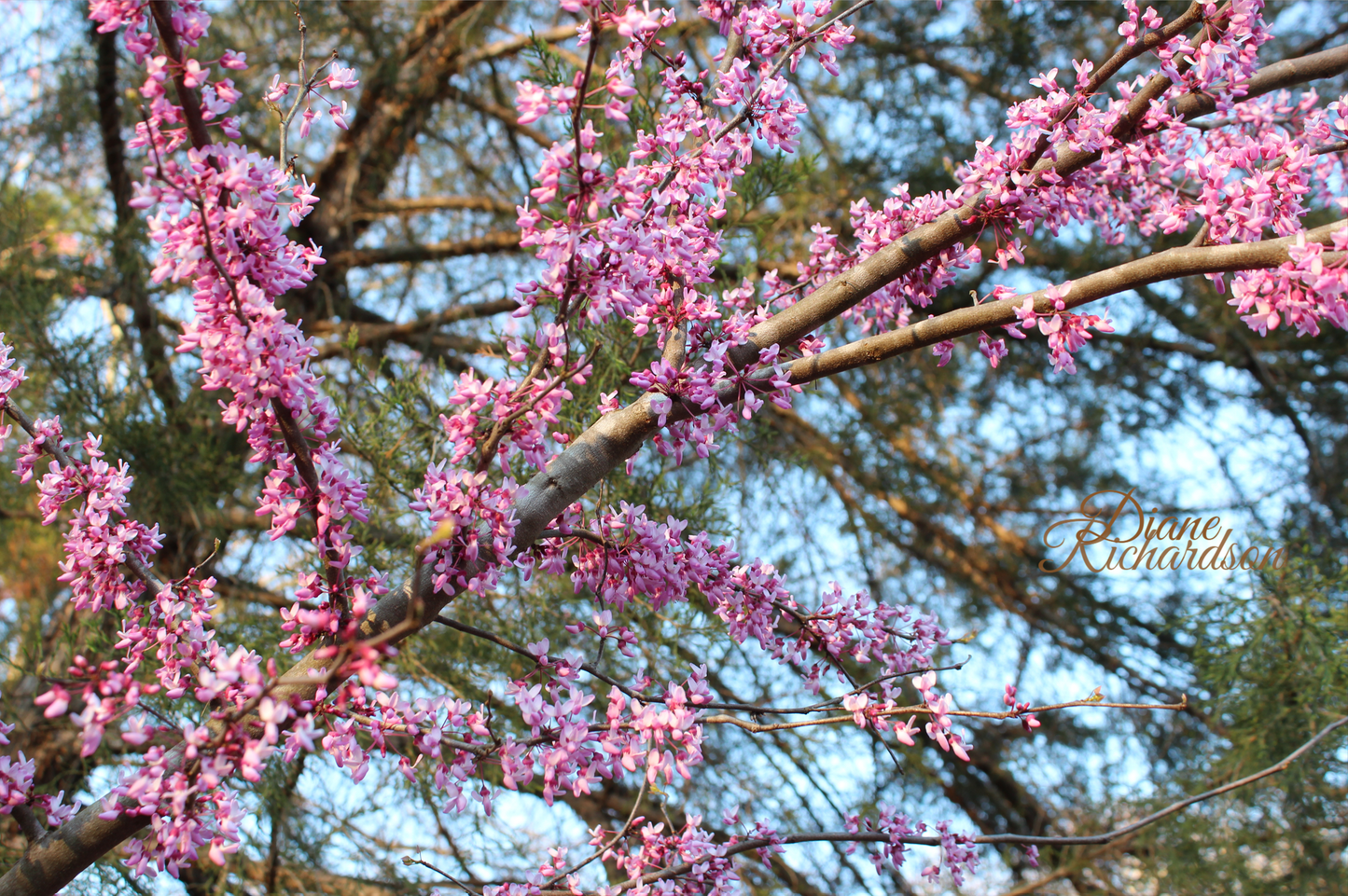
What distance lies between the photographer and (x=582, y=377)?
6.39 ft

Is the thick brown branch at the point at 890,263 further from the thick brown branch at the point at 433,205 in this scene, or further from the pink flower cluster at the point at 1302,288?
the thick brown branch at the point at 433,205

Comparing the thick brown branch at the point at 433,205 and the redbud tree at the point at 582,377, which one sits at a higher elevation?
the thick brown branch at the point at 433,205

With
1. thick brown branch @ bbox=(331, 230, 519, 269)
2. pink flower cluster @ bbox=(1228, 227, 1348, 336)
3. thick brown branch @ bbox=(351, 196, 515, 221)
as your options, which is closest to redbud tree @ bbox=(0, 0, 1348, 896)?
pink flower cluster @ bbox=(1228, 227, 1348, 336)

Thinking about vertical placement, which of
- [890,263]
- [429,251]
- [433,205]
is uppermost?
[433,205]

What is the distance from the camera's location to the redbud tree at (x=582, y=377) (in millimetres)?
1369

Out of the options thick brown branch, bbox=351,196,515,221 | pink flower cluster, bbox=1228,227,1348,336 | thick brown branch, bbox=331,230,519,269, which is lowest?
pink flower cluster, bbox=1228,227,1348,336

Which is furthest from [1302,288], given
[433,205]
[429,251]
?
[433,205]

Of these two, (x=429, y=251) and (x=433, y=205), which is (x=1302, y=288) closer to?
(x=429, y=251)

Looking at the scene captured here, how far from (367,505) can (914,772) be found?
3075 millimetres

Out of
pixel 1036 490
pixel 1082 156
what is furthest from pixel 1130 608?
pixel 1082 156

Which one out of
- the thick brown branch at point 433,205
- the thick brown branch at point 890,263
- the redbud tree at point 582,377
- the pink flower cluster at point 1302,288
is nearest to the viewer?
the redbud tree at point 582,377

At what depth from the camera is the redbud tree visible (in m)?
1.37

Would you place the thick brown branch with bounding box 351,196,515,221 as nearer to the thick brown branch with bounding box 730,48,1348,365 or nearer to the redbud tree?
the redbud tree

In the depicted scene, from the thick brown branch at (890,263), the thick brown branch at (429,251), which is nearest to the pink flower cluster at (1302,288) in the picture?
the thick brown branch at (890,263)
